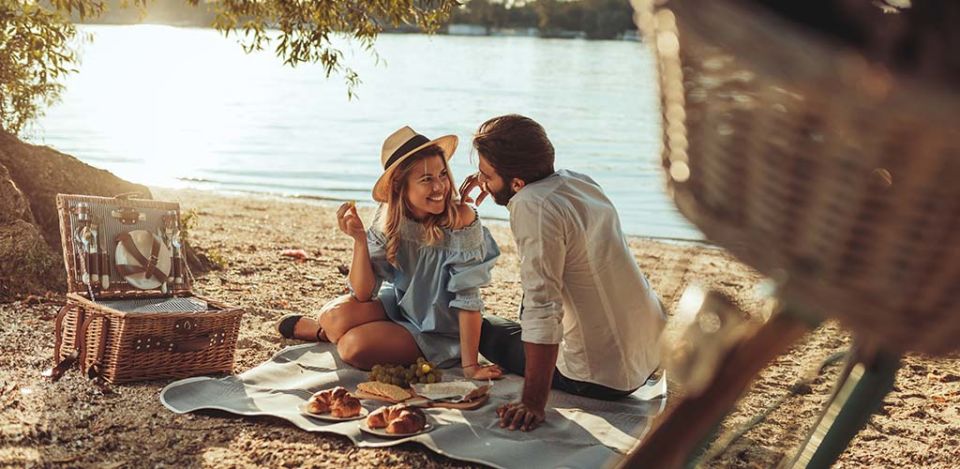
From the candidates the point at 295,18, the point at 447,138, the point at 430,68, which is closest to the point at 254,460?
the point at 447,138

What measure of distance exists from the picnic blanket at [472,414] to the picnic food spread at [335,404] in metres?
0.06

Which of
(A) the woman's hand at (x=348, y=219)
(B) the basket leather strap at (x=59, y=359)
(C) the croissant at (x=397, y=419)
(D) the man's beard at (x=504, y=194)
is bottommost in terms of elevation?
(B) the basket leather strap at (x=59, y=359)

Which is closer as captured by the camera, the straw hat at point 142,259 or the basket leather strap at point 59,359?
the basket leather strap at point 59,359

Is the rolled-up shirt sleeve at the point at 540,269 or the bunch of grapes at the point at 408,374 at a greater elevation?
the rolled-up shirt sleeve at the point at 540,269

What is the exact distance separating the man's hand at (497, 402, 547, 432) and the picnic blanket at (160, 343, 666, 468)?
3 centimetres

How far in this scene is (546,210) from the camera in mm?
3945

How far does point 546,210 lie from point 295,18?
3.39 metres

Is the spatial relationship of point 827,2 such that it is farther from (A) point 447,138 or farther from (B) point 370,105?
(B) point 370,105

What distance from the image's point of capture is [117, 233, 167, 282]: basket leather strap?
478cm

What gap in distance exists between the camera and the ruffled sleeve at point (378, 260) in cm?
497

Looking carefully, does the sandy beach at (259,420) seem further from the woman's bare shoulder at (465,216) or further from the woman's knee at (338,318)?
the woman's bare shoulder at (465,216)

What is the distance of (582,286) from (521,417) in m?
0.60

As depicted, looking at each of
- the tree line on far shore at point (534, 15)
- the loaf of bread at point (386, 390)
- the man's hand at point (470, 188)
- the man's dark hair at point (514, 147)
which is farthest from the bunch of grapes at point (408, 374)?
the tree line on far shore at point (534, 15)

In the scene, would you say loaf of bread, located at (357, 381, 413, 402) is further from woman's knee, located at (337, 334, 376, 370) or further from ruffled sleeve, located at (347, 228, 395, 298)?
ruffled sleeve, located at (347, 228, 395, 298)
